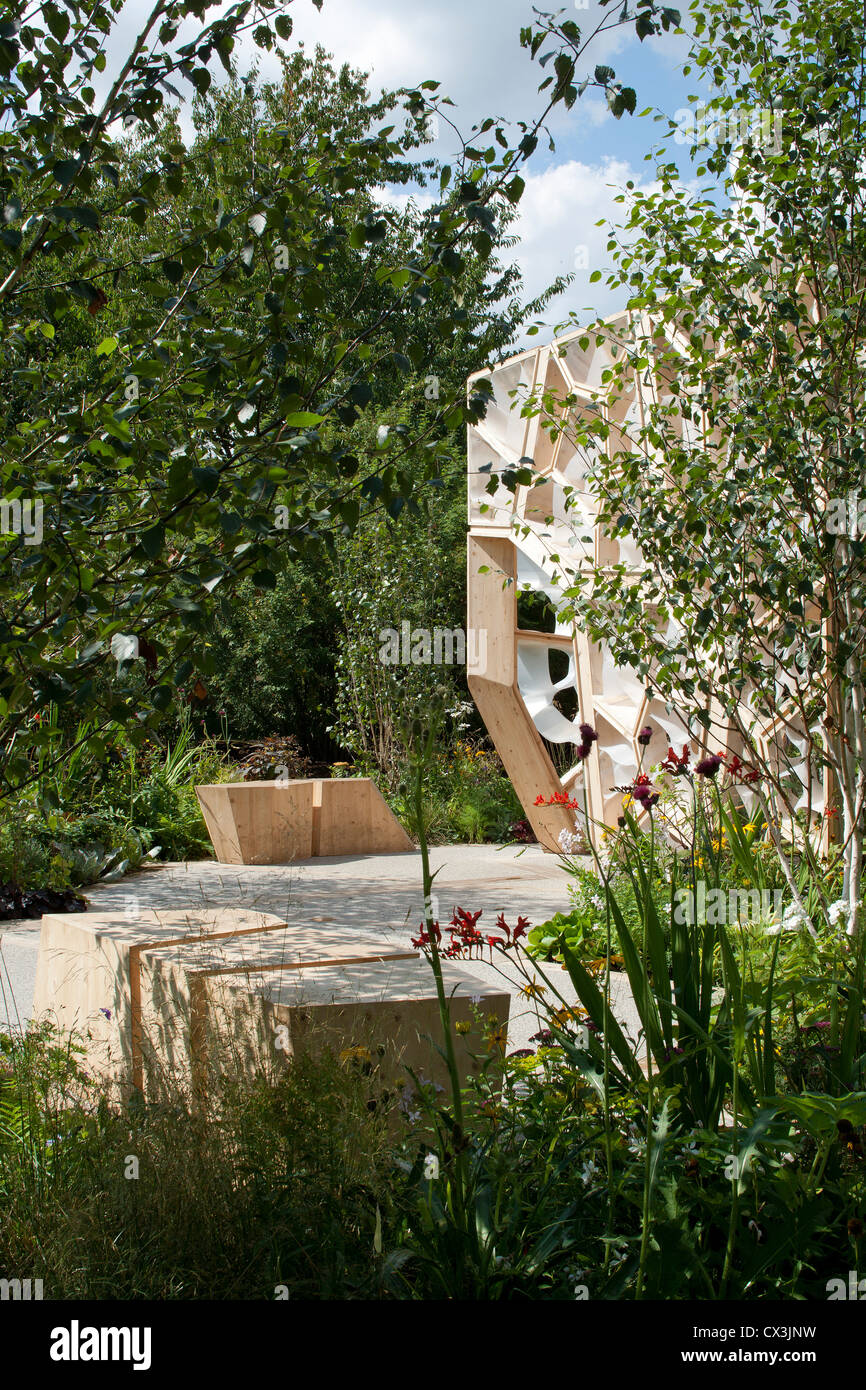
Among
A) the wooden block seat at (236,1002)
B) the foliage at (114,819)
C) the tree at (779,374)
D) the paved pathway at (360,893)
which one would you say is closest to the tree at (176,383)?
the wooden block seat at (236,1002)

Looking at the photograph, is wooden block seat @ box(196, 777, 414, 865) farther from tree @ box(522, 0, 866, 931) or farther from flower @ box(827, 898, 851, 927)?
flower @ box(827, 898, 851, 927)

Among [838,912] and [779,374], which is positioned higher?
[779,374]

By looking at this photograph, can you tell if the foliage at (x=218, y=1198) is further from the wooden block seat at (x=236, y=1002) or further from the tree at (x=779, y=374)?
the tree at (x=779, y=374)

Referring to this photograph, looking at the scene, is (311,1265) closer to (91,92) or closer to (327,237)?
(327,237)

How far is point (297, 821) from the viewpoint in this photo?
9.84 m

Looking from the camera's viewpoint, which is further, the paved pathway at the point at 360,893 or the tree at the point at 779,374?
the paved pathway at the point at 360,893

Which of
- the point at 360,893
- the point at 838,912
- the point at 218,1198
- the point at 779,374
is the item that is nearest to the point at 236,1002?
the point at 218,1198

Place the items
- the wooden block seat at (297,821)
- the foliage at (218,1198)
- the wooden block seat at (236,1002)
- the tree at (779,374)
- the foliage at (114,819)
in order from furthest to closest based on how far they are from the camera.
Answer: the wooden block seat at (297,821) → the foliage at (114,819) → the tree at (779,374) → the wooden block seat at (236,1002) → the foliage at (218,1198)

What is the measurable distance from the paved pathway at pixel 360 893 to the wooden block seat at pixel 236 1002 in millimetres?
1242

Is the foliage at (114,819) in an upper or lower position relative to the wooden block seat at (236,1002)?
upper

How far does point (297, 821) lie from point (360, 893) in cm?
206

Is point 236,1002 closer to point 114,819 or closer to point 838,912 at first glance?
point 838,912

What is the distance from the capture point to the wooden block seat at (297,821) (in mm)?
9398

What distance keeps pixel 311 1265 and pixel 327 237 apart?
7.08 ft
